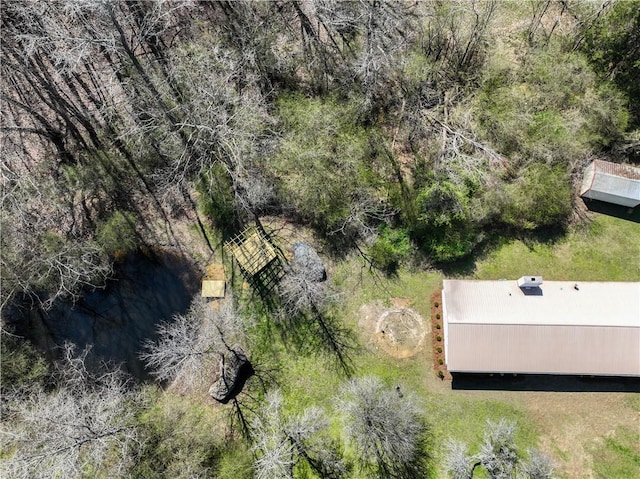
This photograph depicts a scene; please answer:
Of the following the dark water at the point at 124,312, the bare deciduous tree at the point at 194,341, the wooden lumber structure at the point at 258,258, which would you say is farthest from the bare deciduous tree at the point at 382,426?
the dark water at the point at 124,312

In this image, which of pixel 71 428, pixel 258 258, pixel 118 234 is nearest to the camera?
pixel 71 428

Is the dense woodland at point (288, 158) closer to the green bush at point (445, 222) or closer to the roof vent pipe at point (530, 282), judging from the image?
the green bush at point (445, 222)

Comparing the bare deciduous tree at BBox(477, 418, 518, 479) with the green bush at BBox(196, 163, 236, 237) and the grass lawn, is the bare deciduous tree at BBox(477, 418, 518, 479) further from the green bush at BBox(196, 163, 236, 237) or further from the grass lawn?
the green bush at BBox(196, 163, 236, 237)

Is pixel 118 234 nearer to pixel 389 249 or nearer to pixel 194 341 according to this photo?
pixel 194 341

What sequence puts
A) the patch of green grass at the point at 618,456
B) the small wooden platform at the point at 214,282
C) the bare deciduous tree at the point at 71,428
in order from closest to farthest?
1. the bare deciduous tree at the point at 71,428
2. the patch of green grass at the point at 618,456
3. the small wooden platform at the point at 214,282

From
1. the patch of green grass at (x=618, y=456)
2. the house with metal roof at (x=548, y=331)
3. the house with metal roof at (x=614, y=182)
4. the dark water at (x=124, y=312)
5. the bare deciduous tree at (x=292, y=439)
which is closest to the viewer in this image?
the house with metal roof at (x=548, y=331)

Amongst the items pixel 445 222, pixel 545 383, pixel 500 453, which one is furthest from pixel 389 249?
pixel 500 453

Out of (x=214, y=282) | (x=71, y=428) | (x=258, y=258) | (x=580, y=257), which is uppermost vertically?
(x=258, y=258)
